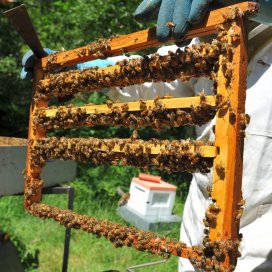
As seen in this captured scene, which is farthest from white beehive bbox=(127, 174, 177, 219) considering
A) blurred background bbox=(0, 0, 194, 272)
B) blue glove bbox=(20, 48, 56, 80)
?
blue glove bbox=(20, 48, 56, 80)

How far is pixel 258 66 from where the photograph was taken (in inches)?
72.6

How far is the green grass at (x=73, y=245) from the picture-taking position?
4.38 metres

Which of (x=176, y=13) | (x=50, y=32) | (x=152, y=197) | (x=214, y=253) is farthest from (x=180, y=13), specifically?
(x=50, y=32)

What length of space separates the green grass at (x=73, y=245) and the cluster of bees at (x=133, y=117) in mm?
2549

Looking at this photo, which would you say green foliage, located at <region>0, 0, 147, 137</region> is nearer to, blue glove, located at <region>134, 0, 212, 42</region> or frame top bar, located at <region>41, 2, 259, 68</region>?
frame top bar, located at <region>41, 2, 259, 68</region>

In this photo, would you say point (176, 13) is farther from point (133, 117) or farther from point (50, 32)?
point (50, 32)

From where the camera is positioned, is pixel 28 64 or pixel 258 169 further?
pixel 28 64

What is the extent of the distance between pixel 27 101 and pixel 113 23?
10.4 ft

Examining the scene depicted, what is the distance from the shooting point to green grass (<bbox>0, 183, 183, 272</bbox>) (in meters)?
4.38

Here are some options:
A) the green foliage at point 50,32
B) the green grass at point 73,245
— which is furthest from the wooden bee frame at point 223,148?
the green foliage at point 50,32

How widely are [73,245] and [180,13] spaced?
154 inches

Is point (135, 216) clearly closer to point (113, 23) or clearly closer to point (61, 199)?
point (61, 199)

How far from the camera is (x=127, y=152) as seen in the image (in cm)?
159

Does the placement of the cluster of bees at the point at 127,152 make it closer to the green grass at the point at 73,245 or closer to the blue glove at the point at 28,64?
the blue glove at the point at 28,64
